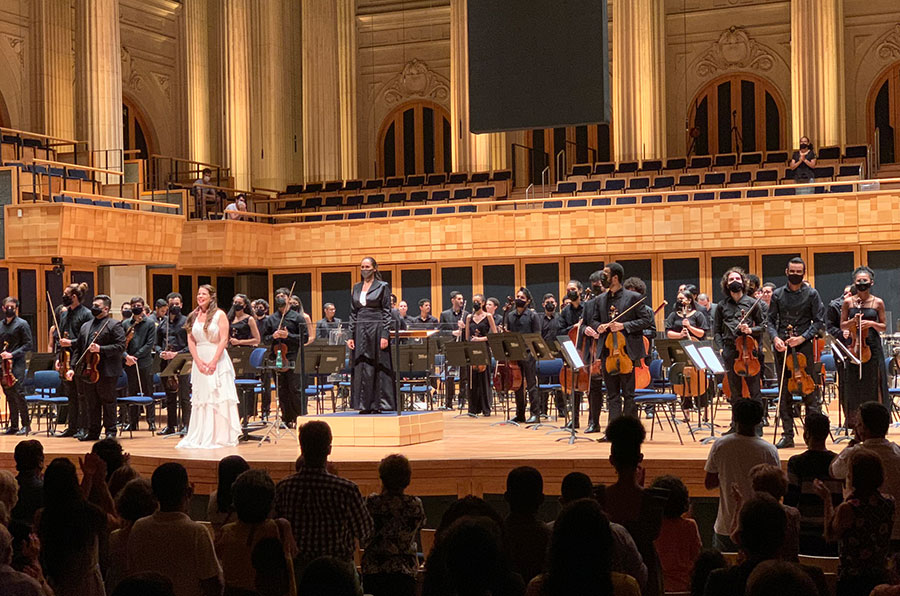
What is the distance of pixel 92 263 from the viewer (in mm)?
20547

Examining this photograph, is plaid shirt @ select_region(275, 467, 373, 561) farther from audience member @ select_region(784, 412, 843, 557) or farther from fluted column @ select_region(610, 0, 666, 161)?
fluted column @ select_region(610, 0, 666, 161)

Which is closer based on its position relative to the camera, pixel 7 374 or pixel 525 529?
pixel 525 529

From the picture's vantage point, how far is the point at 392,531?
5184 millimetres

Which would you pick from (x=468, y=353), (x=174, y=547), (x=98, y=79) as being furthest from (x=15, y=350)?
(x=98, y=79)

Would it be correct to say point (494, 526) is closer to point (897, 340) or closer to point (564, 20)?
point (564, 20)

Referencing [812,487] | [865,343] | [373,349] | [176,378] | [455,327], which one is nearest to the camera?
[812,487]

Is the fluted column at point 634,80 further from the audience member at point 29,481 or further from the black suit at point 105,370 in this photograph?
the audience member at point 29,481

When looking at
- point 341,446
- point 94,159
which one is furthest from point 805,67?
point 341,446

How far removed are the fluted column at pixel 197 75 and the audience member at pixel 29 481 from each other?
21.6 metres

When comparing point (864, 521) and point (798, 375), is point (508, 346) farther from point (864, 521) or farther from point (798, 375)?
point (864, 521)

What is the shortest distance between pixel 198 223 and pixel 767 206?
10411 mm

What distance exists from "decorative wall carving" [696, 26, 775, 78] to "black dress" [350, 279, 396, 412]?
17.9 meters

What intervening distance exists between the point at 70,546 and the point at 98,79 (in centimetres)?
1945

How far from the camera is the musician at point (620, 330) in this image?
1053 cm
